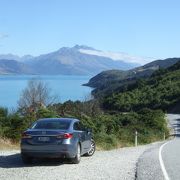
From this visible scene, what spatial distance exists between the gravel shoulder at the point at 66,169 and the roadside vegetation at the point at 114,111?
488cm

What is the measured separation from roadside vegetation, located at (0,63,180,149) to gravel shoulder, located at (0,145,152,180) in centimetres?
488

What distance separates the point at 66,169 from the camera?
14.7 m

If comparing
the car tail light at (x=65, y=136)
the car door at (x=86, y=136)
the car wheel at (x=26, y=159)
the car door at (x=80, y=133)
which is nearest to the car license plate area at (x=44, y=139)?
the car tail light at (x=65, y=136)

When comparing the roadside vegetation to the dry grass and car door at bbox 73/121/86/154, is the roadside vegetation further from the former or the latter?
car door at bbox 73/121/86/154

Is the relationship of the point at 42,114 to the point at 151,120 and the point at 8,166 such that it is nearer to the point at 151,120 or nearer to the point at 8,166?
the point at 8,166

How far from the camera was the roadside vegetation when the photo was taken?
79.3 feet

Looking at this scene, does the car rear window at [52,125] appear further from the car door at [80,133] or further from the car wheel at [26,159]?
the car wheel at [26,159]

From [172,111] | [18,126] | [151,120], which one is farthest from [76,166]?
[172,111]

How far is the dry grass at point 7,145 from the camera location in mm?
19803

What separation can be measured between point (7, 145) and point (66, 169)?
19.6 ft

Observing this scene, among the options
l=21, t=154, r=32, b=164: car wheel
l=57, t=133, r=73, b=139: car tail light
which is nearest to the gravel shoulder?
l=21, t=154, r=32, b=164: car wheel

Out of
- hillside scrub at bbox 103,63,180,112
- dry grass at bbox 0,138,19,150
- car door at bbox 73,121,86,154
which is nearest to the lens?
car door at bbox 73,121,86,154

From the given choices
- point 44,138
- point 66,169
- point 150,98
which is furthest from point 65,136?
point 150,98

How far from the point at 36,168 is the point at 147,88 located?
144 meters
